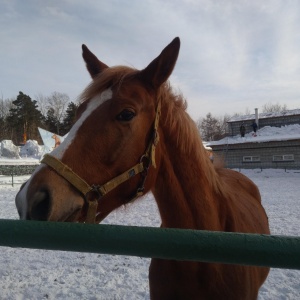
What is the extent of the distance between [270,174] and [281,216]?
17084 millimetres

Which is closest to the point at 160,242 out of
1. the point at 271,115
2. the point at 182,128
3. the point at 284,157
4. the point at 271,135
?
the point at 182,128

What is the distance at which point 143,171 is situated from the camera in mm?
1905

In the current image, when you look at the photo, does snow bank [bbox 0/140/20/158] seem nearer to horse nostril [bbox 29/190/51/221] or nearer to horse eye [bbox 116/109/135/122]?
horse eye [bbox 116/109/135/122]

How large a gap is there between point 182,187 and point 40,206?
41.9 inches

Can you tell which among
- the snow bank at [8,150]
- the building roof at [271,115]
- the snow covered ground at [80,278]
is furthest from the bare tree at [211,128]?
the snow covered ground at [80,278]

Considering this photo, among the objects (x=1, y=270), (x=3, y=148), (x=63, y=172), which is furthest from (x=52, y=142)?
(x=63, y=172)

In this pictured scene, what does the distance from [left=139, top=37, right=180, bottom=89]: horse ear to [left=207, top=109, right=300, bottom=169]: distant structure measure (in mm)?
22229

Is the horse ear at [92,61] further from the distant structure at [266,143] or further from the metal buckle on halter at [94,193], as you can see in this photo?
the distant structure at [266,143]

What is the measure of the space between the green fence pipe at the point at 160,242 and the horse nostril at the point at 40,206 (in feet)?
1.28

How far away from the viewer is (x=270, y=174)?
80.5 ft

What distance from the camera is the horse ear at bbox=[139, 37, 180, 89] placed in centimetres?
192

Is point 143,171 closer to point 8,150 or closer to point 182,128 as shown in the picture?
point 182,128

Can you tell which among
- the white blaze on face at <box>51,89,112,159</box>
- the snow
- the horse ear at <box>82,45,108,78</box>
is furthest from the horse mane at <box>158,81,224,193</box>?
the snow

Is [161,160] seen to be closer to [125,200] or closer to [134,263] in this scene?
[125,200]
